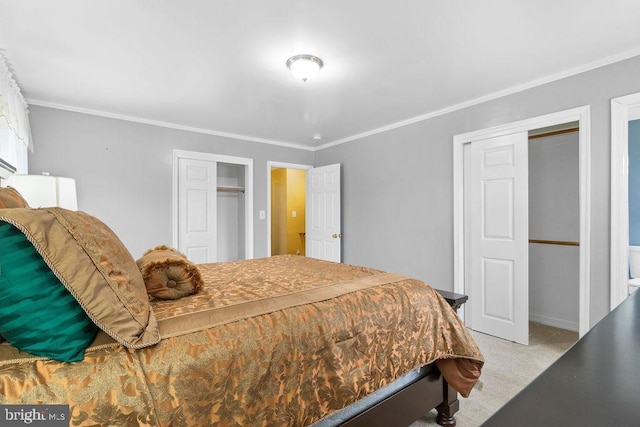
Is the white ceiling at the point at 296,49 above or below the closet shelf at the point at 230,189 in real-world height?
above

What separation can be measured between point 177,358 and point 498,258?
3.22 metres

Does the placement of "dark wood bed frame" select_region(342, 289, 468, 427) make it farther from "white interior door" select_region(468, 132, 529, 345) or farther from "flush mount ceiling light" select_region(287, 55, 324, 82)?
"flush mount ceiling light" select_region(287, 55, 324, 82)

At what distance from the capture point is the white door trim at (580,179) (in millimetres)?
2570

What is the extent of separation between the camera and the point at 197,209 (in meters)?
4.31

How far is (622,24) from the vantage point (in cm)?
203

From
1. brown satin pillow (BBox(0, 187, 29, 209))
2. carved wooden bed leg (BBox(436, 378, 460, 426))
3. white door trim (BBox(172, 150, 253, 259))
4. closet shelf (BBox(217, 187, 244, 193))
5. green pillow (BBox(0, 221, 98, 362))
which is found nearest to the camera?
green pillow (BBox(0, 221, 98, 362))

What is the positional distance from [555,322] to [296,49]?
4.07 m

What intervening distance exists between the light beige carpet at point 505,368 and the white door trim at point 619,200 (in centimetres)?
79

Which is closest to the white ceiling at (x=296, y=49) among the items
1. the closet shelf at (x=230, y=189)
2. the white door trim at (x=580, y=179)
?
the white door trim at (x=580, y=179)

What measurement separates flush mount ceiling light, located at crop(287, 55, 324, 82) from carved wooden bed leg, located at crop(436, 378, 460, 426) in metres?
2.42

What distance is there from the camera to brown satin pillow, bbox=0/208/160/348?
2.82 ft

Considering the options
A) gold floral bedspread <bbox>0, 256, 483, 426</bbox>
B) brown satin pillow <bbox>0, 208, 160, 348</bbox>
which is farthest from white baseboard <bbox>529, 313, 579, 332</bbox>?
brown satin pillow <bbox>0, 208, 160, 348</bbox>

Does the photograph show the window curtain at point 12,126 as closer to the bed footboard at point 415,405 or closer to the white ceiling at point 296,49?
the white ceiling at point 296,49

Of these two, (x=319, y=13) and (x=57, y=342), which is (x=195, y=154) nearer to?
(x=319, y=13)
